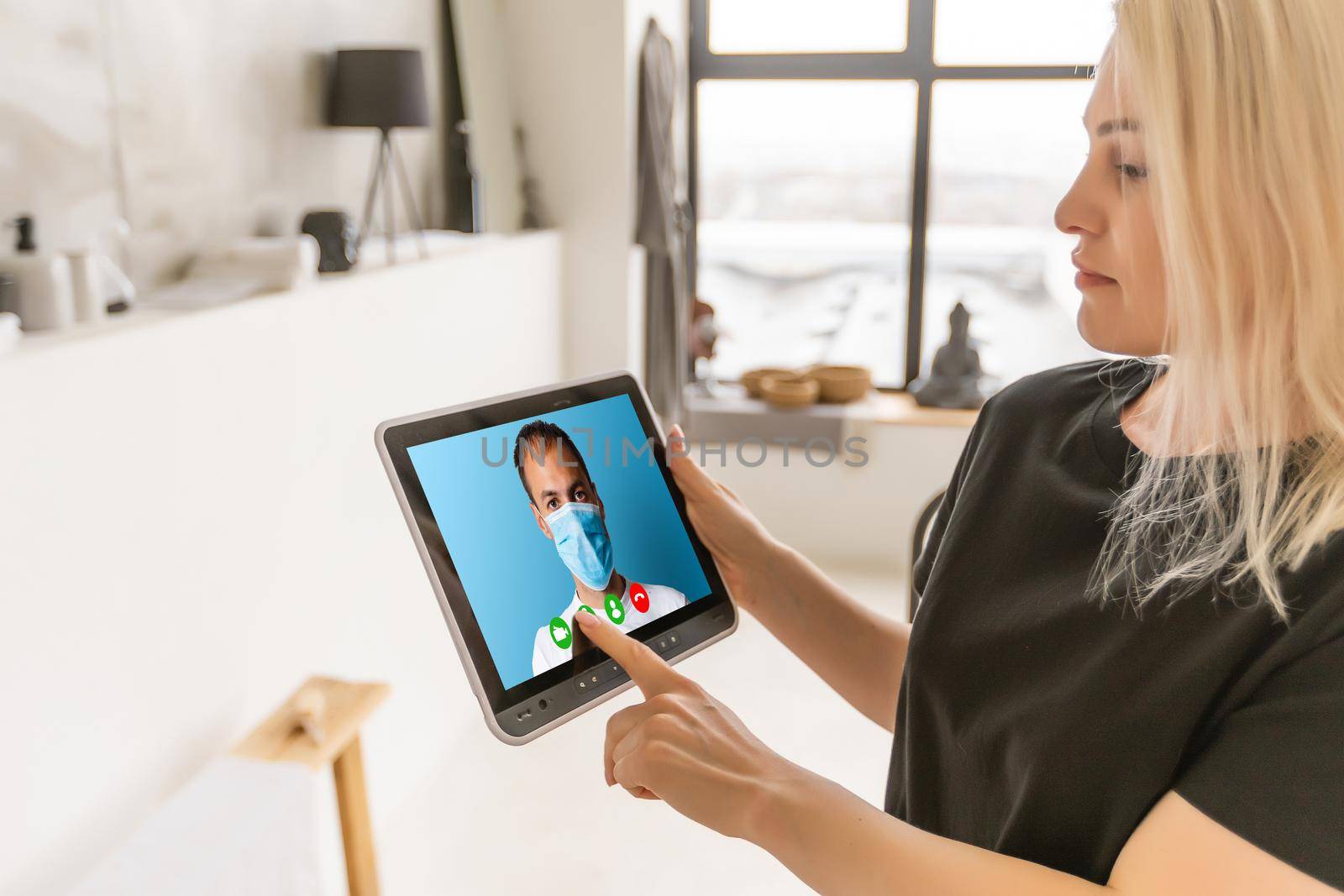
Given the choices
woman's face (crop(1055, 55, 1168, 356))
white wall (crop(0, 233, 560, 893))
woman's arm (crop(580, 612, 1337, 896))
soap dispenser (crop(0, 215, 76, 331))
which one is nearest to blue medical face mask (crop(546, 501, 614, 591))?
woman's arm (crop(580, 612, 1337, 896))

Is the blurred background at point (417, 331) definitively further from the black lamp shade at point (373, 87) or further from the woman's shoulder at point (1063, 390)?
the woman's shoulder at point (1063, 390)

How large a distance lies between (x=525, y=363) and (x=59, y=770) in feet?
5.78

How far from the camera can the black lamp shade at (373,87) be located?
2125 millimetres

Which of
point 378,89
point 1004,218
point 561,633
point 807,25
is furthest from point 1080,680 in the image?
point 807,25

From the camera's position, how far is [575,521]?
3.09 ft

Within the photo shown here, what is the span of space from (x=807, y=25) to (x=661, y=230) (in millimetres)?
1100

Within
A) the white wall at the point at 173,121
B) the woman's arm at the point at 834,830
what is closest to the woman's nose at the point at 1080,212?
the woman's arm at the point at 834,830

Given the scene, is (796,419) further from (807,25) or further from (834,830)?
(834,830)

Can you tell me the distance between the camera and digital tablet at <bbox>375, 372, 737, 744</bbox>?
0.84m

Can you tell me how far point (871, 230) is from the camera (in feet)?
12.7

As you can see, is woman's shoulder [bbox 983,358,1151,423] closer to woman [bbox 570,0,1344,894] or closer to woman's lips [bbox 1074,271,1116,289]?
woman [bbox 570,0,1344,894]

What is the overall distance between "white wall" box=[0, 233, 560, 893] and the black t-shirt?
0.97 m

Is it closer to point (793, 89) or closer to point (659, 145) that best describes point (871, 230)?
point (793, 89)

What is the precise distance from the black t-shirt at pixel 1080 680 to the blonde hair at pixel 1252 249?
0.09ft
